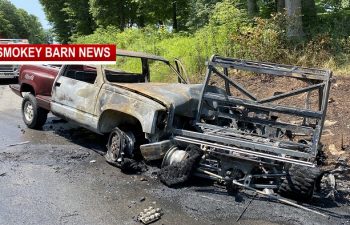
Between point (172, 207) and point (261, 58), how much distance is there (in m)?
7.15

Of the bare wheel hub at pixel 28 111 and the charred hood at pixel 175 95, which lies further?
the bare wheel hub at pixel 28 111

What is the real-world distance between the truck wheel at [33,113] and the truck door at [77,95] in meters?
0.90

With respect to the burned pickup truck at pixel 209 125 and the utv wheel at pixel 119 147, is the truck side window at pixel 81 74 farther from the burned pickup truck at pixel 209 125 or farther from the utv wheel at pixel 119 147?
the utv wheel at pixel 119 147

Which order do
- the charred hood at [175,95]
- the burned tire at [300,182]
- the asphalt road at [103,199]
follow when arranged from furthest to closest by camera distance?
1. the charred hood at [175,95]
2. the burned tire at [300,182]
3. the asphalt road at [103,199]

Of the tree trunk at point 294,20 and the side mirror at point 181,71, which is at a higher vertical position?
the tree trunk at point 294,20

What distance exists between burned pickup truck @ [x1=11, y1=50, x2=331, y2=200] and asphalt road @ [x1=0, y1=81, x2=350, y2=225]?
24 cm

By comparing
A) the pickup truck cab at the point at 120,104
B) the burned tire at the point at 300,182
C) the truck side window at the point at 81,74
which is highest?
the truck side window at the point at 81,74

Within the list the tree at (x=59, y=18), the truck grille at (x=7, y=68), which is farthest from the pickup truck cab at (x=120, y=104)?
the tree at (x=59, y=18)

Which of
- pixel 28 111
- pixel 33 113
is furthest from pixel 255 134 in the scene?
pixel 28 111

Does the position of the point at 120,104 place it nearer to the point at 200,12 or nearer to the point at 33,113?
the point at 33,113

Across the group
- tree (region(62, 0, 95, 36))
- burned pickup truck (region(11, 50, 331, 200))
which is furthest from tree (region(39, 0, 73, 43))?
burned pickup truck (region(11, 50, 331, 200))

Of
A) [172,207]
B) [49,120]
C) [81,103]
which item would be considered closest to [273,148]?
[172,207]

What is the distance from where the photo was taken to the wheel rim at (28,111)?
27.4ft

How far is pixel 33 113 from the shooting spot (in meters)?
8.24
